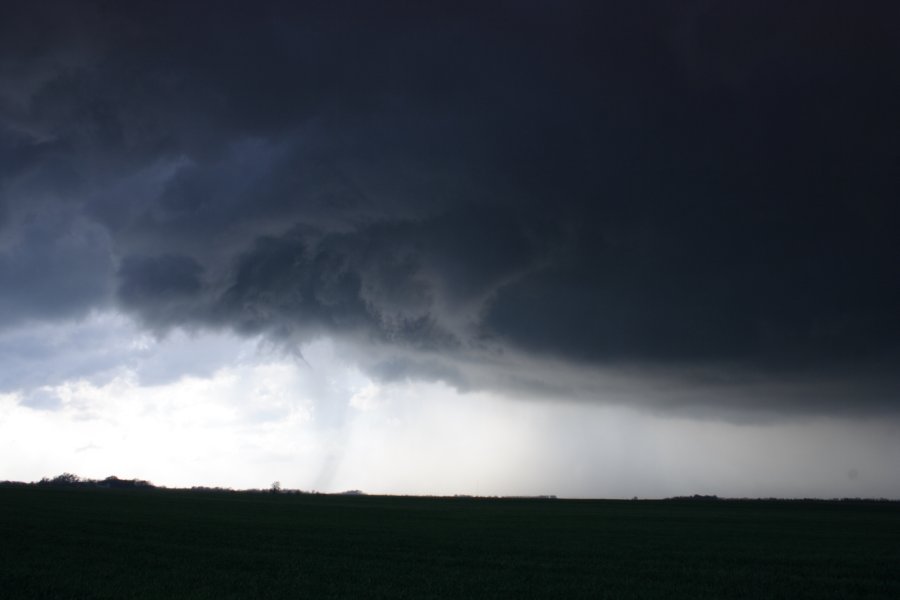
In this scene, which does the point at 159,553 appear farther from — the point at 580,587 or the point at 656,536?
the point at 656,536

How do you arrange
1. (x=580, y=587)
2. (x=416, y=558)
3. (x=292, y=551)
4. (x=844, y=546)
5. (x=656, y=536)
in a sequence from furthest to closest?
(x=656, y=536) < (x=844, y=546) < (x=292, y=551) < (x=416, y=558) < (x=580, y=587)

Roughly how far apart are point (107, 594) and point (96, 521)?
34140 mm

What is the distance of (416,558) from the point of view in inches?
1198

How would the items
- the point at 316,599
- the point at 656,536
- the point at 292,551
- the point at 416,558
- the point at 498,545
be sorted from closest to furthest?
the point at 316,599 < the point at 416,558 < the point at 292,551 < the point at 498,545 < the point at 656,536

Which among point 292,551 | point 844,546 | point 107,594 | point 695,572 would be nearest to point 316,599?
point 107,594

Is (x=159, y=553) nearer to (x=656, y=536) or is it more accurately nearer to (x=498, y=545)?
(x=498, y=545)

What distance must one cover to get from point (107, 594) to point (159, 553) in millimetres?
11266

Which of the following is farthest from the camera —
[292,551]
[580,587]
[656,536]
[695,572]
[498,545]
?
[656,536]

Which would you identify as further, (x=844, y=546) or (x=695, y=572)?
(x=844, y=546)

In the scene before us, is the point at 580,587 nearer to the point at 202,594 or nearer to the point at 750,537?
the point at 202,594

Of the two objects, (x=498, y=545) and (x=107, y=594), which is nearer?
(x=107, y=594)

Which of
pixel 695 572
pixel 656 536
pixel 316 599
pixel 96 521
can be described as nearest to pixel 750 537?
pixel 656 536

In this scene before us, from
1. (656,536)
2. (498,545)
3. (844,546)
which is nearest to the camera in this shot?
(498,545)

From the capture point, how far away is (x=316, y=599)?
65.6 feet
